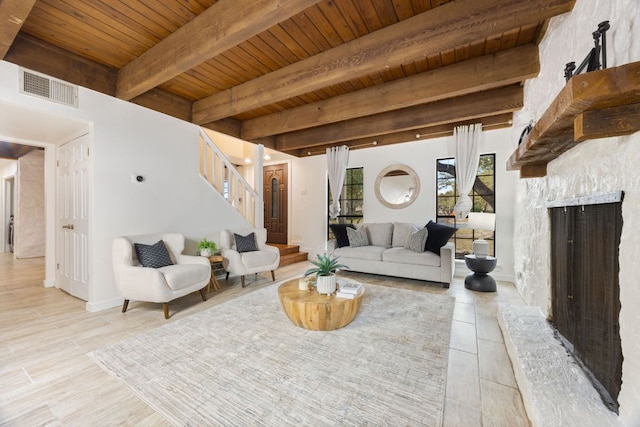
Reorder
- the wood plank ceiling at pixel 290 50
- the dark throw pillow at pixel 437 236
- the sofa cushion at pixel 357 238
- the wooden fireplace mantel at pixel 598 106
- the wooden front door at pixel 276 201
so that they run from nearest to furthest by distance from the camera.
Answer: the wooden fireplace mantel at pixel 598 106 → the wood plank ceiling at pixel 290 50 → the dark throw pillow at pixel 437 236 → the sofa cushion at pixel 357 238 → the wooden front door at pixel 276 201

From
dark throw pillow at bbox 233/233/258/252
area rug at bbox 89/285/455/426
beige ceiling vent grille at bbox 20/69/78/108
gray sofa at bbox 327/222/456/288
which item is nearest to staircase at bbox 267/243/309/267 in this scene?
gray sofa at bbox 327/222/456/288

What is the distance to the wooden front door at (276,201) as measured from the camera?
6.71 metres

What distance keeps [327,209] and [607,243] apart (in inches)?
188

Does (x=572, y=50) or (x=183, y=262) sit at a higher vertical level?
(x=572, y=50)

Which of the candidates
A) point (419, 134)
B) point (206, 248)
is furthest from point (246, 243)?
point (419, 134)

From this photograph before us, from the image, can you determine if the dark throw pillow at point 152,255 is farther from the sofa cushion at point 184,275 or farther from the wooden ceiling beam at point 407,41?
the wooden ceiling beam at point 407,41

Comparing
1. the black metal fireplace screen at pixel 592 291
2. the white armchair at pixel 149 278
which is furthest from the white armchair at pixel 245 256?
the black metal fireplace screen at pixel 592 291

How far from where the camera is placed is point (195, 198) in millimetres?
4043

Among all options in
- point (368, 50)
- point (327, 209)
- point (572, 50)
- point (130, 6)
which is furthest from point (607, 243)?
point (327, 209)

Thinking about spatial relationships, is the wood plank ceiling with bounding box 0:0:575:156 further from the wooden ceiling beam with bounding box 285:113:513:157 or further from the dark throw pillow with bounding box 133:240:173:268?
the dark throw pillow with bounding box 133:240:173:268

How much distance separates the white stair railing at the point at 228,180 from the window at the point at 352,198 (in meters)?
1.87

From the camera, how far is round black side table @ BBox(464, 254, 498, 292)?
3605mm

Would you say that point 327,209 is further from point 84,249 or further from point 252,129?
point 84,249

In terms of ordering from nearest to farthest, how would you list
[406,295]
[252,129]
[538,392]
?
[538,392], [406,295], [252,129]
